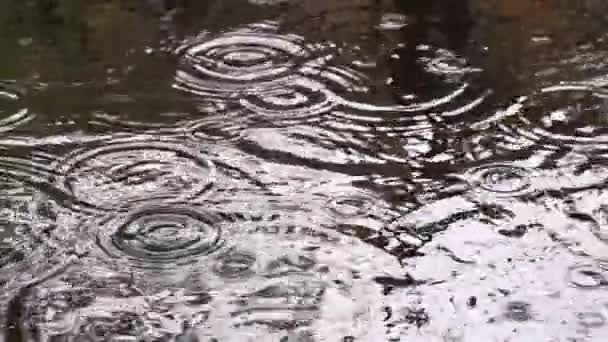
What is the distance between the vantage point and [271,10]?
342 centimetres

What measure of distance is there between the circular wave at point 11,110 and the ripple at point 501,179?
1.36 m

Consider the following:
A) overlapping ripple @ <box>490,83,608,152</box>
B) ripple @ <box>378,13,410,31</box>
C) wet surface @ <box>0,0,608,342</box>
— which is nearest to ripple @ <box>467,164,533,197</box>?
wet surface @ <box>0,0,608,342</box>

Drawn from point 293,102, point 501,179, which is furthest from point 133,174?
point 501,179

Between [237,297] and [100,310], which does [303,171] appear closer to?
[237,297]

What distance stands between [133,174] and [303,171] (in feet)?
1.55

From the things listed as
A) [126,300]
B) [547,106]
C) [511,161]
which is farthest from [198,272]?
[547,106]

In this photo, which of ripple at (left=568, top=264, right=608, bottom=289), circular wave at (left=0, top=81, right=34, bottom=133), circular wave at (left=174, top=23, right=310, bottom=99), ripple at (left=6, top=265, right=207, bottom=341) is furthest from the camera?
circular wave at (left=174, top=23, right=310, bottom=99)

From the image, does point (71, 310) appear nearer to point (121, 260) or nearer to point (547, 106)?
point (121, 260)

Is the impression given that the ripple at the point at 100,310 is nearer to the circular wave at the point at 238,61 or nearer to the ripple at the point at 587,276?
the ripple at the point at 587,276

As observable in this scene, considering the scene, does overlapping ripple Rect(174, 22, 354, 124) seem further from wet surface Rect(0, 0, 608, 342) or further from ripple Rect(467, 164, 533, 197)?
ripple Rect(467, 164, 533, 197)

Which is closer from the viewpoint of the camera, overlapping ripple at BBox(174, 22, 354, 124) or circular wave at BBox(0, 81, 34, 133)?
circular wave at BBox(0, 81, 34, 133)

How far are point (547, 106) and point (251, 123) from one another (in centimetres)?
91

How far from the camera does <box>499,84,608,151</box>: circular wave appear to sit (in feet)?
8.45

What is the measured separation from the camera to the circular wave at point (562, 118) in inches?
101
